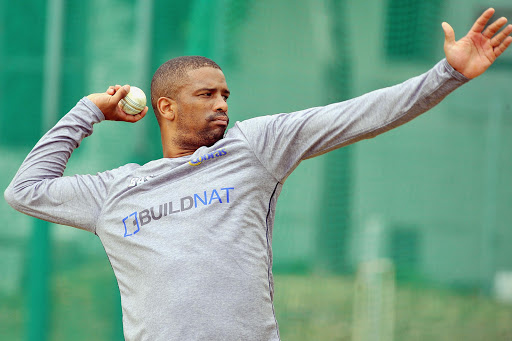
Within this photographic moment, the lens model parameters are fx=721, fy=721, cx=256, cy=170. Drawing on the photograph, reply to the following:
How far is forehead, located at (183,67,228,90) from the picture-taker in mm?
2805

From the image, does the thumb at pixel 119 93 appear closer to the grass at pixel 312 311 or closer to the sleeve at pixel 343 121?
the sleeve at pixel 343 121

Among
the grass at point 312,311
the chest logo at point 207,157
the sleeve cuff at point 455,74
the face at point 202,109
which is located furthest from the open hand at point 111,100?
the grass at point 312,311

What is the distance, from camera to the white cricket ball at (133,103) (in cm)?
298

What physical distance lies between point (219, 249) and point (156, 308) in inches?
11.8

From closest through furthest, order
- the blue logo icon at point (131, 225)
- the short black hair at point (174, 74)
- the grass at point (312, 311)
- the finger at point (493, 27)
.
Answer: the finger at point (493, 27), the blue logo icon at point (131, 225), the short black hair at point (174, 74), the grass at point (312, 311)

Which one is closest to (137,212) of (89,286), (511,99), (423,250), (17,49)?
(89,286)

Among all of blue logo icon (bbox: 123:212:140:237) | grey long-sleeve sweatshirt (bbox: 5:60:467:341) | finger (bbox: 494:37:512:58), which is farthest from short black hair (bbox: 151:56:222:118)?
finger (bbox: 494:37:512:58)

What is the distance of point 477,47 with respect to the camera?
2.28 meters

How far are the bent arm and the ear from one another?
33cm

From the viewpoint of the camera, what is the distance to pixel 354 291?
5.53m

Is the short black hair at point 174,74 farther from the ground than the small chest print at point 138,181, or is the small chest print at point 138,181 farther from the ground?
the short black hair at point 174,74

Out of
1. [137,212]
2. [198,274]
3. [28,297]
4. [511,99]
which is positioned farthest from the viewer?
[511,99]

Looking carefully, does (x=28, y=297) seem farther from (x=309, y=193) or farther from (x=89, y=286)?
(x=309, y=193)

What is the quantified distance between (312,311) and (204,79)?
306cm
